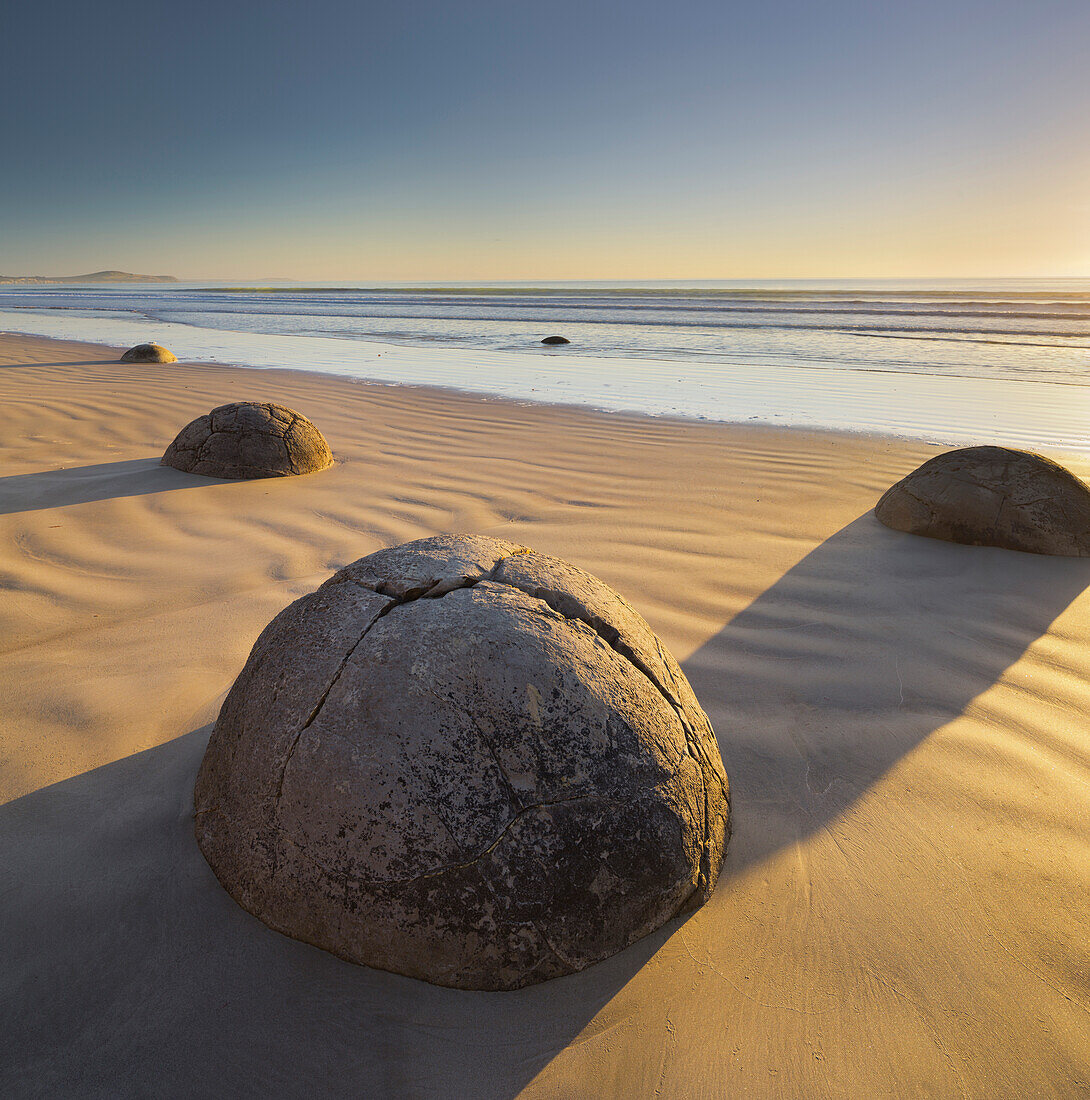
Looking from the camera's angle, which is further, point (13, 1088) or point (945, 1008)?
point (945, 1008)

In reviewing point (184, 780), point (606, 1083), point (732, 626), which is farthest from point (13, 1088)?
point (732, 626)

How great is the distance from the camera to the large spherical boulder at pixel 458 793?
165cm

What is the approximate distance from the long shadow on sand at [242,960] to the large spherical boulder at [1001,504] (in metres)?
1.90

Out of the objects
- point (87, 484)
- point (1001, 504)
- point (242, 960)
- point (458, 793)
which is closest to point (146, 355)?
point (87, 484)

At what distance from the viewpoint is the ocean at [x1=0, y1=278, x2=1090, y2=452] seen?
9.23 meters

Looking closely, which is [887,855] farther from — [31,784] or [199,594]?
[199,594]

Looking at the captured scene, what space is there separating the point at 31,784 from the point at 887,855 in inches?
111

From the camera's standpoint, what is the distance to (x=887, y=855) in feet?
7.34

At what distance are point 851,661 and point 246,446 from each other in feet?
16.4

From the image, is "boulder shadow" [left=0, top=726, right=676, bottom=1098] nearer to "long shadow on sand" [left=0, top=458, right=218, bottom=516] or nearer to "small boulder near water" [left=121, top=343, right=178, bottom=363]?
"long shadow on sand" [left=0, top=458, right=218, bottom=516]

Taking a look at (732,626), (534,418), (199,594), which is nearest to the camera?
(732,626)

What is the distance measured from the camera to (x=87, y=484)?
5570 millimetres

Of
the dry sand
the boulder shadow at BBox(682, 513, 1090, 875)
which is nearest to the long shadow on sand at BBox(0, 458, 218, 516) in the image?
the dry sand

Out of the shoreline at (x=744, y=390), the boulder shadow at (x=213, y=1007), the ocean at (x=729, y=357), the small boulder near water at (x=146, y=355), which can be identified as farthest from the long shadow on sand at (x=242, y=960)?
the small boulder near water at (x=146, y=355)
